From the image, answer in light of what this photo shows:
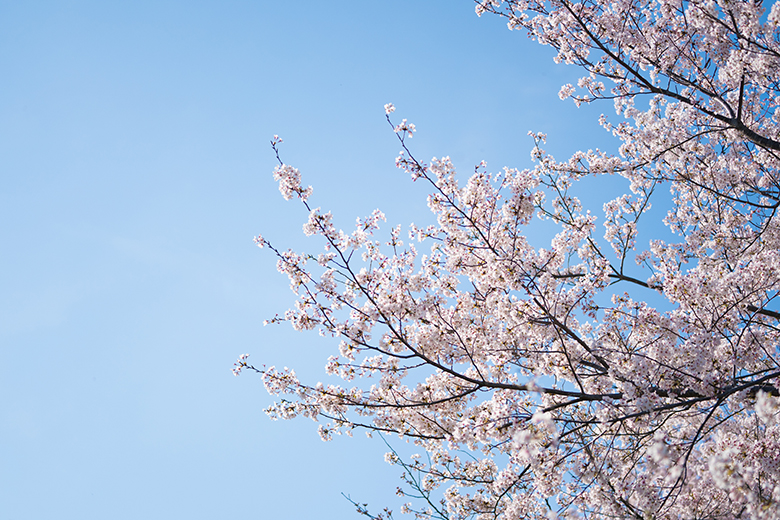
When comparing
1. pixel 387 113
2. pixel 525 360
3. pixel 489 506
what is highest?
pixel 387 113

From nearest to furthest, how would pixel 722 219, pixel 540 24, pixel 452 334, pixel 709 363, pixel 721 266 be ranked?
pixel 709 363 < pixel 452 334 < pixel 721 266 < pixel 540 24 < pixel 722 219

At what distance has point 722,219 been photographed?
9.39m

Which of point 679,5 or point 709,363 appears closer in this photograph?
point 709,363

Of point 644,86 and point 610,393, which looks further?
point 644,86

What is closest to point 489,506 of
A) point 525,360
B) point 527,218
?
point 525,360

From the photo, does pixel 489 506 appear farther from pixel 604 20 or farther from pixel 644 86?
pixel 604 20

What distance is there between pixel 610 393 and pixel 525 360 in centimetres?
132

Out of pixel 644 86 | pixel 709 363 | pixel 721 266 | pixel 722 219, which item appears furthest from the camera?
pixel 722 219

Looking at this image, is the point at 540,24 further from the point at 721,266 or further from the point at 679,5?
the point at 721,266

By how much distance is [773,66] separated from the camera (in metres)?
5.97

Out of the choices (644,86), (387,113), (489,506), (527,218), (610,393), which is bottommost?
(489,506)

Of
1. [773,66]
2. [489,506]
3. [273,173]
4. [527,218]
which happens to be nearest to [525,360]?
[527,218]

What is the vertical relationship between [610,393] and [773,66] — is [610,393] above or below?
below

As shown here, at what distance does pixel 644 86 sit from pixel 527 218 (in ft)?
10.8
